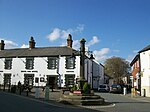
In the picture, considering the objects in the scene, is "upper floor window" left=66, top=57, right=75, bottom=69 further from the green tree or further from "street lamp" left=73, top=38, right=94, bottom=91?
the green tree

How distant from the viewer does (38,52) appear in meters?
49.7

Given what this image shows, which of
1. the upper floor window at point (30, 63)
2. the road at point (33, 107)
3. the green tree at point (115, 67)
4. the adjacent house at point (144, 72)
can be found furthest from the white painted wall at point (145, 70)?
the green tree at point (115, 67)

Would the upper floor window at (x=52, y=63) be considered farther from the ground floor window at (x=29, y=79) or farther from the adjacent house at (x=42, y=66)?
the ground floor window at (x=29, y=79)

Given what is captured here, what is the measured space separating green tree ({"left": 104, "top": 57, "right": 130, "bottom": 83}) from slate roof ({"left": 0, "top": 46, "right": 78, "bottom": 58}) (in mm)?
38626

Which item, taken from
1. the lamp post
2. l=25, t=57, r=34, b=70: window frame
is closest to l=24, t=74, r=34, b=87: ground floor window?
l=25, t=57, r=34, b=70: window frame

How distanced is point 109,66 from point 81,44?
6374 centimetres

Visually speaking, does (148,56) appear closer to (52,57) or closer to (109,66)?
(52,57)

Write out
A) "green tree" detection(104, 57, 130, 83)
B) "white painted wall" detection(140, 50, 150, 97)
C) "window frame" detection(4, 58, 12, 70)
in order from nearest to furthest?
"white painted wall" detection(140, 50, 150, 97) → "window frame" detection(4, 58, 12, 70) → "green tree" detection(104, 57, 130, 83)

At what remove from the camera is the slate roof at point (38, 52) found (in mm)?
47366

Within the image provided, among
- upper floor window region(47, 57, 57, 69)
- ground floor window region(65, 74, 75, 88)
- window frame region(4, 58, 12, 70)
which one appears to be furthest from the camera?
window frame region(4, 58, 12, 70)

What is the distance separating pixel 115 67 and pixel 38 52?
135 feet

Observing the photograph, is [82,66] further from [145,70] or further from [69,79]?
[69,79]

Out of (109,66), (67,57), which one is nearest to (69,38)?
(67,57)

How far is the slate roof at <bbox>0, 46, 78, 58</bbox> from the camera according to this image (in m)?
47.4
